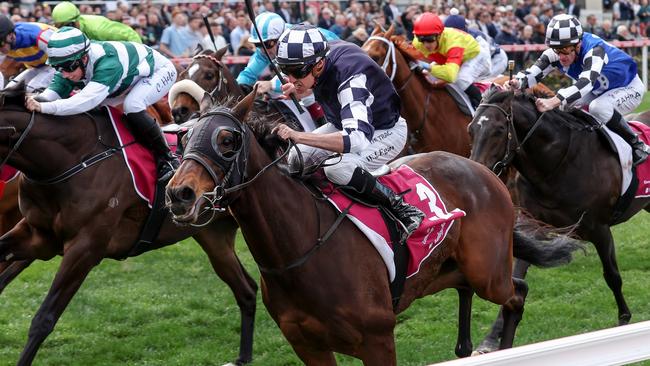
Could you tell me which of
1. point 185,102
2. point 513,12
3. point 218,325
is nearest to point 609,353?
point 218,325

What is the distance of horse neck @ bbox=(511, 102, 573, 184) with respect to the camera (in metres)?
7.57

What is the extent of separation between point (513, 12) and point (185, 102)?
16.4 metres

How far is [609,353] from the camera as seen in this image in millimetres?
4090

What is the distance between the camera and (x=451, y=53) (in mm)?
9914

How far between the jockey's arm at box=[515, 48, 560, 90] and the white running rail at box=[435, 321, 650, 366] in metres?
3.88

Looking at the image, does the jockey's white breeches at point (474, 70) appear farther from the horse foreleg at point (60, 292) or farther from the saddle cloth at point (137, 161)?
the horse foreleg at point (60, 292)

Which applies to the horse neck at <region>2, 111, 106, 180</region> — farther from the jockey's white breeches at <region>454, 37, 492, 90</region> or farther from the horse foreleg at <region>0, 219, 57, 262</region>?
the jockey's white breeches at <region>454, 37, 492, 90</region>

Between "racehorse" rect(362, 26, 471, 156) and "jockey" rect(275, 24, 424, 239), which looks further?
"racehorse" rect(362, 26, 471, 156)

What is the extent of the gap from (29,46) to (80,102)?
1.92 meters

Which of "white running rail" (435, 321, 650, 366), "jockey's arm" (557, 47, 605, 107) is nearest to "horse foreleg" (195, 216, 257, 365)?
"jockey's arm" (557, 47, 605, 107)

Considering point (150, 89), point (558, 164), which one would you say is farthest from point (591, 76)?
point (150, 89)

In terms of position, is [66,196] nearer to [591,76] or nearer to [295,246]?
[295,246]

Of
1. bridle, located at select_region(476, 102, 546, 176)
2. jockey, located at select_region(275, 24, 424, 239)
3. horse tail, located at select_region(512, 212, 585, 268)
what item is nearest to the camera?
jockey, located at select_region(275, 24, 424, 239)

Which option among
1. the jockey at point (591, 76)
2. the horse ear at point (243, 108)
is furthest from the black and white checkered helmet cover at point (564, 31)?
the horse ear at point (243, 108)
